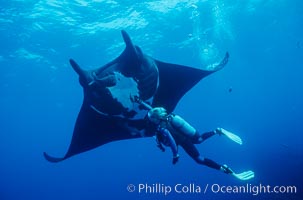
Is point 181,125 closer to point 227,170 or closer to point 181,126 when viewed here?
point 181,126

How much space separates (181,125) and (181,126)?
2 centimetres

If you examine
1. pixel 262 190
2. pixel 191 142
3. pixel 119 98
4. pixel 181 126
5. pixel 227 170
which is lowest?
pixel 262 190

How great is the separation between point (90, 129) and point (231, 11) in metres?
20.5

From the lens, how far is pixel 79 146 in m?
6.79

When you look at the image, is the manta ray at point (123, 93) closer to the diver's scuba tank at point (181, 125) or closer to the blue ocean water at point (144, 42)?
the diver's scuba tank at point (181, 125)

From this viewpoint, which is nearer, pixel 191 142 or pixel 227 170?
pixel 227 170

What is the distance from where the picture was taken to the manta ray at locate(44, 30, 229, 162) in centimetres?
570

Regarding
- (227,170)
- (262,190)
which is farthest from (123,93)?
(262,190)

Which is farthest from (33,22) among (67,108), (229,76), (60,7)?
(229,76)

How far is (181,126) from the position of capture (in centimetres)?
625

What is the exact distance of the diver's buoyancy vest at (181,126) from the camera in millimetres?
6188

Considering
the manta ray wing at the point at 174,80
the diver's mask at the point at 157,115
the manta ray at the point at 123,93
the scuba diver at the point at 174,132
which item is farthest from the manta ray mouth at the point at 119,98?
the manta ray wing at the point at 174,80

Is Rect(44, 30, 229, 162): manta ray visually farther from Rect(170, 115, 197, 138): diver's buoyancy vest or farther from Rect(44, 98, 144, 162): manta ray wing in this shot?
Rect(170, 115, 197, 138): diver's buoyancy vest

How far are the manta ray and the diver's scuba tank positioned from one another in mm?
645
